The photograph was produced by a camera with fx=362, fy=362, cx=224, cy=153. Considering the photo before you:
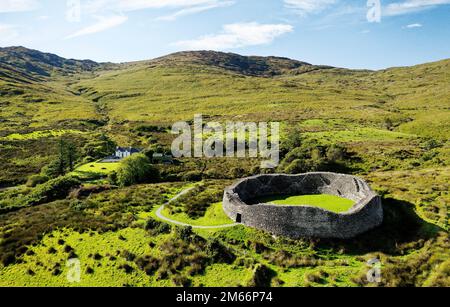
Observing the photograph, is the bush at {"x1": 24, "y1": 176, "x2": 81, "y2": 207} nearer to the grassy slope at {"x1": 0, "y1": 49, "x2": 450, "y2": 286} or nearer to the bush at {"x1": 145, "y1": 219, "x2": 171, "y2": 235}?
the grassy slope at {"x1": 0, "y1": 49, "x2": 450, "y2": 286}

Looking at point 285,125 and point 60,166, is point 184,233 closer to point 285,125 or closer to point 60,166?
point 60,166

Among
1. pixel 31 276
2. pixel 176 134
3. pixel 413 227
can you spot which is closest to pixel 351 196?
pixel 413 227

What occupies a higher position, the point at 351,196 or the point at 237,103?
the point at 237,103

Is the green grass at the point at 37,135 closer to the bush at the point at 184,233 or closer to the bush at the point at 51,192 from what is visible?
the bush at the point at 51,192

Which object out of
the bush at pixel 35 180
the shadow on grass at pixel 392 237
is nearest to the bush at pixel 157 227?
the shadow on grass at pixel 392 237

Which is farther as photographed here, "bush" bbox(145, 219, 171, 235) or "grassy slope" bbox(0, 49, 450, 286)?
"bush" bbox(145, 219, 171, 235)

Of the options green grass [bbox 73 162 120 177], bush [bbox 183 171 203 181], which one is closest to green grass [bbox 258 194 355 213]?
bush [bbox 183 171 203 181]

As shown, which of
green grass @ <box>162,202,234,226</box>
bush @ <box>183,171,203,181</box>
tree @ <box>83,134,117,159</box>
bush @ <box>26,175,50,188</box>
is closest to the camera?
green grass @ <box>162,202,234,226</box>
